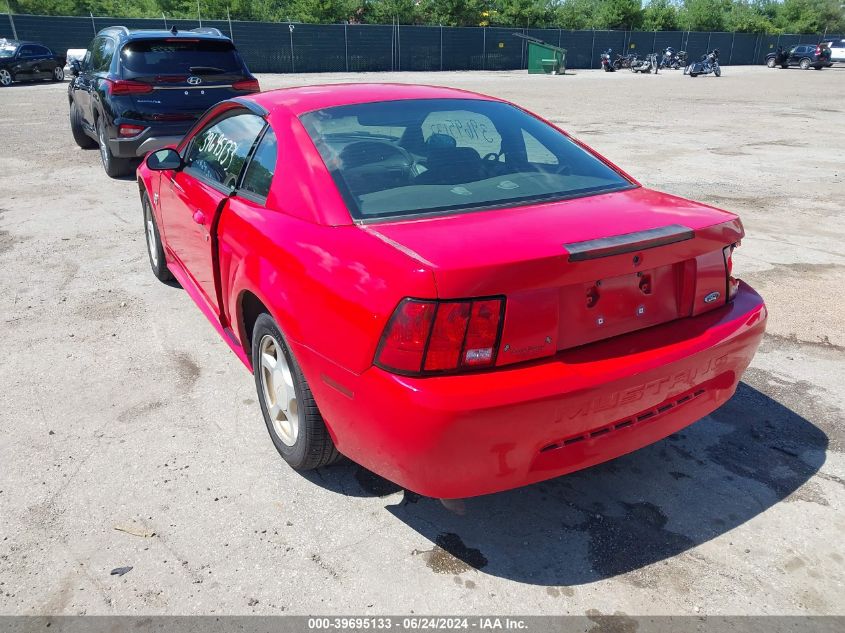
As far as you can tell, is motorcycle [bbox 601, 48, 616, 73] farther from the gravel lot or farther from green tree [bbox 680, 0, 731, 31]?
the gravel lot

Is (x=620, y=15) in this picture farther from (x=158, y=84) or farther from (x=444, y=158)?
(x=444, y=158)

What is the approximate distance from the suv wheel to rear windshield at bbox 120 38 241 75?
3.26ft

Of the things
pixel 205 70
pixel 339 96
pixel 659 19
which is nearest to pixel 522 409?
pixel 339 96

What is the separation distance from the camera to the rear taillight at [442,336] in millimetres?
2121

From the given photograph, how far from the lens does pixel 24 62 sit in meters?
24.1

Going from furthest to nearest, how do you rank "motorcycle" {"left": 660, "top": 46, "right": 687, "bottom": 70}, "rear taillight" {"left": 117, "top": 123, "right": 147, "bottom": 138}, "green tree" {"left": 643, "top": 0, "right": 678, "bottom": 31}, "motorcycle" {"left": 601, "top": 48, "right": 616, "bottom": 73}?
"green tree" {"left": 643, "top": 0, "right": 678, "bottom": 31}, "motorcycle" {"left": 660, "top": 46, "right": 687, "bottom": 70}, "motorcycle" {"left": 601, "top": 48, "right": 616, "bottom": 73}, "rear taillight" {"left": 117, "top": 123, "right": 147, "bottom": 138}

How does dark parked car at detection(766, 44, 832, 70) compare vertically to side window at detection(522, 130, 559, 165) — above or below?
above

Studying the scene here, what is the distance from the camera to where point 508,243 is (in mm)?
2283

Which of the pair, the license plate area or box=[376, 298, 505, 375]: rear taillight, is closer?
box=[376, 298, 505, 375]: rear taillight

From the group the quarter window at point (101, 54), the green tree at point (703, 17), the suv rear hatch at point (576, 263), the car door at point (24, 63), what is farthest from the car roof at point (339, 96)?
the green tree at point (703, 17)

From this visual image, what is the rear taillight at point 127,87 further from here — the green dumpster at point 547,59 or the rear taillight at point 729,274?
the green dumpster at point 547,59

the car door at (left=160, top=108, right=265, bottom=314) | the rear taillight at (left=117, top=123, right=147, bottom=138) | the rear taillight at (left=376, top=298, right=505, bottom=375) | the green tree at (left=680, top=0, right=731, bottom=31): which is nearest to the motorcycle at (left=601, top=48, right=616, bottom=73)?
the green tree at (left=680, top=0, right=731, bottom=31)

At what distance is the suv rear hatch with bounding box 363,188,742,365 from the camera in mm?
2160

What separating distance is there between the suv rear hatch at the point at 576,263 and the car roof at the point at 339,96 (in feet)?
3.34
